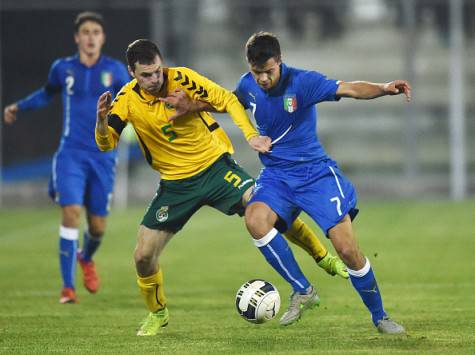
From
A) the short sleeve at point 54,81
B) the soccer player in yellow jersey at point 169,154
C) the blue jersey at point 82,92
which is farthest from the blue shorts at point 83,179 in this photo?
the soccer player in yellow jersey at point 169,154

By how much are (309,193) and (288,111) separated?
0.60 metres

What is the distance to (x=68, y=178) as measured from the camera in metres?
10.3

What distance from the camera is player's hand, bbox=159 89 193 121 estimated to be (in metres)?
8.03

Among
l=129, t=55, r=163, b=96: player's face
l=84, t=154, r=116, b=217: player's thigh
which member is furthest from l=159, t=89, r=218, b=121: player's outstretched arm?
l=84, t=154, r=116, b=217: player's thigh

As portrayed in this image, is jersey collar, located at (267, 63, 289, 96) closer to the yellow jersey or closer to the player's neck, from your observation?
the yellow jersey

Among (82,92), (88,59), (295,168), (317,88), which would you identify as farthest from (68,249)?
(317,88)

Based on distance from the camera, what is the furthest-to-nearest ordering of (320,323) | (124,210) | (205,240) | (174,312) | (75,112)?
(124,210)
(205,240)
(75,112)
(174,312)
(320,323)

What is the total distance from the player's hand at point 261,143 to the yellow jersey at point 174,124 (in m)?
0.25

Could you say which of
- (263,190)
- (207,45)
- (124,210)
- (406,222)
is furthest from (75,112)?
(207,45)

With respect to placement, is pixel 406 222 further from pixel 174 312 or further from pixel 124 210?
pixel 174 312

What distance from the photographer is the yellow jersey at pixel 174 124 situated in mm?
8070

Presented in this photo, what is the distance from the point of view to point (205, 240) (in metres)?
16.2

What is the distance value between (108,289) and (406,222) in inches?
305

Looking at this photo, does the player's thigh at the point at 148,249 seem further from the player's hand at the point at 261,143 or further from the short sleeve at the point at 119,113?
the player's hand at the point at 261,143
